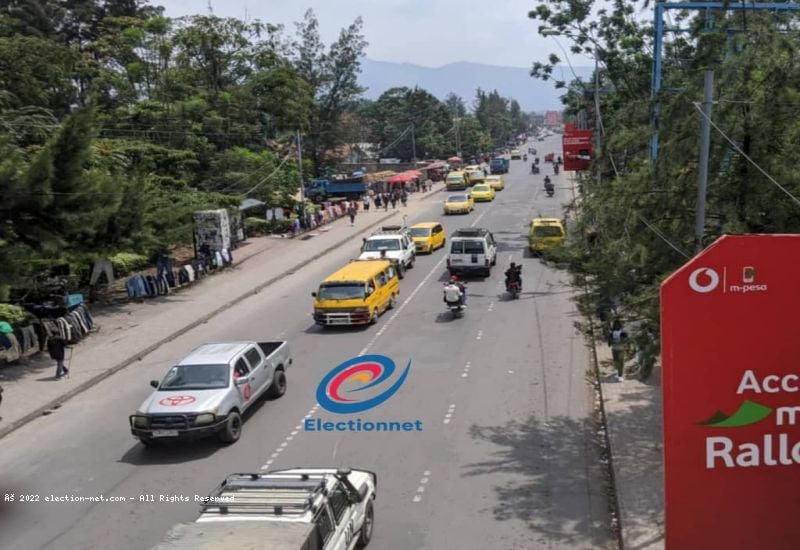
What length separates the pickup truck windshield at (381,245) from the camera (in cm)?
3105

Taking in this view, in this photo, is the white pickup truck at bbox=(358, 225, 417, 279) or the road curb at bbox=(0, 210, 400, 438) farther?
the white pickup truck at bbox=(358, 225, 417, 279)

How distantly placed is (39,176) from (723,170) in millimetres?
15654

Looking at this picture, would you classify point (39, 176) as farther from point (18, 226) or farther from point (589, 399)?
point (589, 399)

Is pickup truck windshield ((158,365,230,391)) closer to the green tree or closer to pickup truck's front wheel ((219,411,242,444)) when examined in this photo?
pickup truck's front wheel ((219,411,242,444))

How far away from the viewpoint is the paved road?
10953 mm

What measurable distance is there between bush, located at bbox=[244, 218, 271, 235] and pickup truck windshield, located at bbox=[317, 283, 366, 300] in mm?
21015

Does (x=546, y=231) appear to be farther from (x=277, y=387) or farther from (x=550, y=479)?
(x=550, y=479)

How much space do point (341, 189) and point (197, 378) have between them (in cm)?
4831

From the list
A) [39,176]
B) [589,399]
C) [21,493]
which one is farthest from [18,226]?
[589,399]

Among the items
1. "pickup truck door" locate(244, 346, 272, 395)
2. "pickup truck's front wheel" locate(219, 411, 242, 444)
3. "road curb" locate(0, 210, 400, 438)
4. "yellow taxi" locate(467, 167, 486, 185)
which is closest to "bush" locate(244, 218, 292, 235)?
"road curb" locate(0, 210, 400, 438)

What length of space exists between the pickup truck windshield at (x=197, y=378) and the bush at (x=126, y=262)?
16969 mm

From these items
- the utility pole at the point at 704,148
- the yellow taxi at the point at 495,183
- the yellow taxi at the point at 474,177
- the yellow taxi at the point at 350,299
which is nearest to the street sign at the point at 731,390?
the utility pole at the point at 704,148

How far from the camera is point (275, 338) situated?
2225 centimetres
